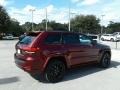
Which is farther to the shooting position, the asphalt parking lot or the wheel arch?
the wheel arch

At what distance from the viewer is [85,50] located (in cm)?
892

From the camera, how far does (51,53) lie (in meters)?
7.42

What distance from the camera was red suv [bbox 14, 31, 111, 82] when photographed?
716 centimetres

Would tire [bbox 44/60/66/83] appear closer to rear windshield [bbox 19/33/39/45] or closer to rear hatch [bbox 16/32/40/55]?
rear hatch [bbox 16/32/40/55]

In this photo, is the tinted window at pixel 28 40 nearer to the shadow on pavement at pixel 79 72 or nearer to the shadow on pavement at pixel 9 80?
the shadow on pavement at pixel 9 80

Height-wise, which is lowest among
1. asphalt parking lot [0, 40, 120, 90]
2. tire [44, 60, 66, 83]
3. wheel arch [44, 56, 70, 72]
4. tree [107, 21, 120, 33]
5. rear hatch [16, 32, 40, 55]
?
asphalt parking lot [0, 40, 120, 90]

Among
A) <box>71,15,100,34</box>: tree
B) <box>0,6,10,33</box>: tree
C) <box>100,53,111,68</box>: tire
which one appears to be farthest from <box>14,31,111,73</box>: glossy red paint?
<box>71,15,100,34</box>: tree

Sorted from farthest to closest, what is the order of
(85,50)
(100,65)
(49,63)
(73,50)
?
1. (100,65)
2. (85,50)
3. (73,50)
4. (49,63)

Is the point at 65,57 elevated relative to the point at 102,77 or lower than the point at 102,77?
elevated

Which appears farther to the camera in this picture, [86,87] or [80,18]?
[80,18]

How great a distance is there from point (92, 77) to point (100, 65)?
6.38 ft

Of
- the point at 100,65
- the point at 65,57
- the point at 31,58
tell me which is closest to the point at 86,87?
the point at 65,57

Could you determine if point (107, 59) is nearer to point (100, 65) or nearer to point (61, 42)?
point (100, 65)

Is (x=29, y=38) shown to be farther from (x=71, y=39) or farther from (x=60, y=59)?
(x=71, y=39)
